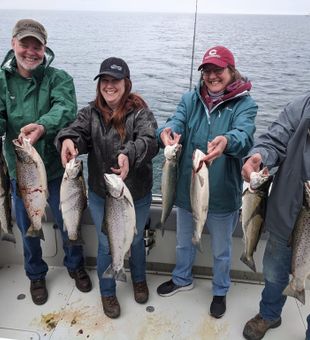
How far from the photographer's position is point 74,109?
3.02m

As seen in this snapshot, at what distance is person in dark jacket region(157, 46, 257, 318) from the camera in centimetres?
259

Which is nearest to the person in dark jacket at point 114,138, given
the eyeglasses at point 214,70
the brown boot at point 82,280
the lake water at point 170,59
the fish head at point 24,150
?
the fish head at point 24,150

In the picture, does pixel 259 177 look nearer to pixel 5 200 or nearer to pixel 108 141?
pixel 108 141

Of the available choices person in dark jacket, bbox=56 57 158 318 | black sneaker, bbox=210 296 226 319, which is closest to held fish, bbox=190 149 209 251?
person in dark jacket, bbox=56 57 158 318

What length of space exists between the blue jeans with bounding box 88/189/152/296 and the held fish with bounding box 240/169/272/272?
34.7 inches

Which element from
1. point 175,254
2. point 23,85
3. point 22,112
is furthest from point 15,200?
point 175,254

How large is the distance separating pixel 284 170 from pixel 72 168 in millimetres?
1436

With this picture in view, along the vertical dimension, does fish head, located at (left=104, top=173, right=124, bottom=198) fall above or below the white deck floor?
above

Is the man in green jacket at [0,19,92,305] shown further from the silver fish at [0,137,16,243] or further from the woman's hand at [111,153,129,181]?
the woman's hand at [111,153,129,181]

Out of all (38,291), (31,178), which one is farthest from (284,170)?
(38,291)

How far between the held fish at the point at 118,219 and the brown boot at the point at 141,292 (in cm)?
82

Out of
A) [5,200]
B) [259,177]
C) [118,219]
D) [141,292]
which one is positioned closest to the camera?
[259,177]

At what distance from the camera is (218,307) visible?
338cm

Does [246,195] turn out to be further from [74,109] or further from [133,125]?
A: [74,109]
